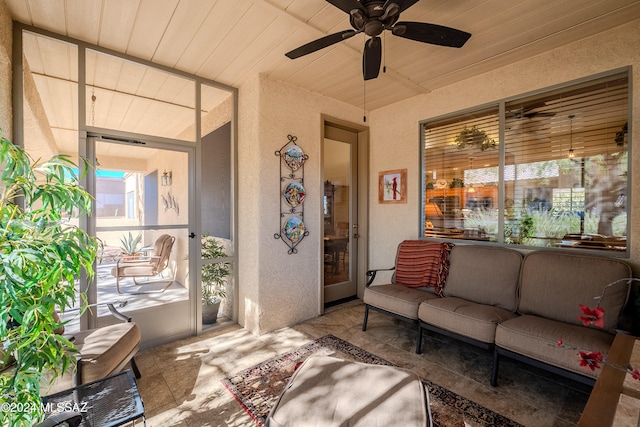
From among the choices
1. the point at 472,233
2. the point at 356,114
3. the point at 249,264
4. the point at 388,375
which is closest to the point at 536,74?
the point at 472,233

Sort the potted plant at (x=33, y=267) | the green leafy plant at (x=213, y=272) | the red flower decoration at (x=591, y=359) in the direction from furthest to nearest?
1. the green leafy plant at (x=213, y=272)
2. the red flower decoration at (x=591, y=359)
3. the potted plant at (x=33, y=267)

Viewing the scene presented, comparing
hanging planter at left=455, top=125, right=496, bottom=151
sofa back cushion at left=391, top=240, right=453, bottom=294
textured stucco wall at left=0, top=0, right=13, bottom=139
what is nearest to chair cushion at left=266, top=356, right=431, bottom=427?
sofa back cushion at left=391, top=240, right=453, bottom=294

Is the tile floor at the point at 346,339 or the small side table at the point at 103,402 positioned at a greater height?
the small side table at the point at 103,402

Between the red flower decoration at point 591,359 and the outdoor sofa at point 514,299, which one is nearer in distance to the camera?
the red flower decoration at point 591,359

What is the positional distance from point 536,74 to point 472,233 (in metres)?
1.76

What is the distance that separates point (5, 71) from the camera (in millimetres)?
2090

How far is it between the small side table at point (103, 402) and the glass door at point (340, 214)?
2677mm

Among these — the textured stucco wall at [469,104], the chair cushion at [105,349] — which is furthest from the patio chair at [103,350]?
Answer: the textured stucco wall at [469,104]

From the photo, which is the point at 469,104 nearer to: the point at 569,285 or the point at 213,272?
the point at 569,285

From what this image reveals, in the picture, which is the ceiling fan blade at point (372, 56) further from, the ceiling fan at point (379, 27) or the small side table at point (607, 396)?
the small side table at point (607, 396)

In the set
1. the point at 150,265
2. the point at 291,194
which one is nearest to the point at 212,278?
the point at 150,265

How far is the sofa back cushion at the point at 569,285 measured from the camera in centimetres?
222

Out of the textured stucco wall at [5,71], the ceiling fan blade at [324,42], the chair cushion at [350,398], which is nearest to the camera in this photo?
the chair cushion at [350,398]

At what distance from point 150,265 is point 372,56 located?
2.94m
